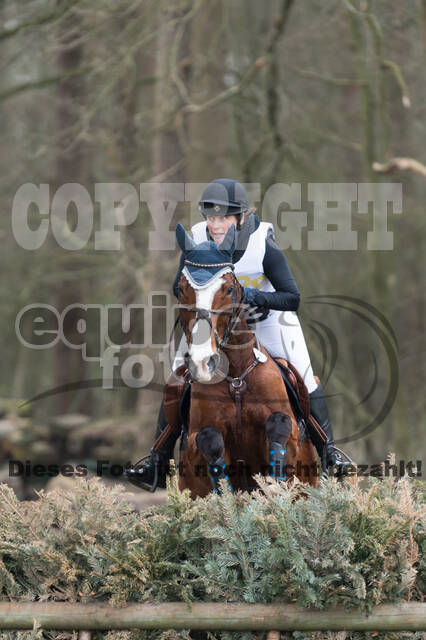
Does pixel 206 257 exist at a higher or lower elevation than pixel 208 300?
higher

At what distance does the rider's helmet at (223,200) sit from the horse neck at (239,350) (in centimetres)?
66

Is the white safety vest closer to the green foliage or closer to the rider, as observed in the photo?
the rider

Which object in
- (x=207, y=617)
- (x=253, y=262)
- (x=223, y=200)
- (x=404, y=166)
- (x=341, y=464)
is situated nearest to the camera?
(x=207, y=617)

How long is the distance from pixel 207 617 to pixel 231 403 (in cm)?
105

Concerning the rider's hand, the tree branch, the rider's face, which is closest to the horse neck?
the rider's hand

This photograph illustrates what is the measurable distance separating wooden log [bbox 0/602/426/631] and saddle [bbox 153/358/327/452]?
106cm

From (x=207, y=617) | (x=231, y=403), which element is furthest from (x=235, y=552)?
(x=231, y=403)

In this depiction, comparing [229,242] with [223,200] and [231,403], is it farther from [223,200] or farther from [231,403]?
[231,403]

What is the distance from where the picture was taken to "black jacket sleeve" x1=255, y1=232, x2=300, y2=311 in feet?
14.3

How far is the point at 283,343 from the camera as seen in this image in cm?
489

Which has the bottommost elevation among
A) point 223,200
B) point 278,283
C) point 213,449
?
point 213,449

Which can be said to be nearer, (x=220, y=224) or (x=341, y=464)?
(x=220, y=224)

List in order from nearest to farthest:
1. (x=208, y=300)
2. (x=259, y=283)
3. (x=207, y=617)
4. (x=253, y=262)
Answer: (x=207, y=617)
(x=208, y=300)
(x=253, y=262)
(x=259, y=283)

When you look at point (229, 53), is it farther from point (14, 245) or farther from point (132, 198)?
point (14, 245)
